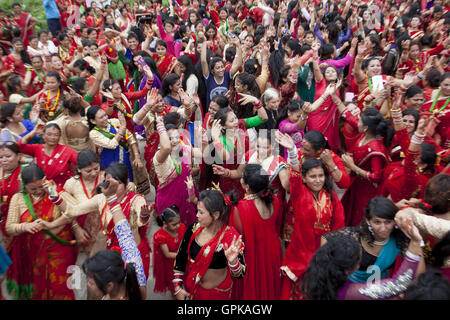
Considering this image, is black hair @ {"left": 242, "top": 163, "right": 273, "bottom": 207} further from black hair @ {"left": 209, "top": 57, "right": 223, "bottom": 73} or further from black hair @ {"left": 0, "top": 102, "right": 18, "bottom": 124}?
black hair @ {"left": 209, "top": 57, "right": 223, "bottom": 73}

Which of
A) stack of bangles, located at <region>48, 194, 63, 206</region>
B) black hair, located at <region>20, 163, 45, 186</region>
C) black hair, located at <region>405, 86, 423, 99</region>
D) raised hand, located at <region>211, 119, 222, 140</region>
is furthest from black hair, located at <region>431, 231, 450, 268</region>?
black hair, located at <region>20, 163, 45, 186</region>

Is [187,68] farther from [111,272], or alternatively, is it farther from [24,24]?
[24,24]

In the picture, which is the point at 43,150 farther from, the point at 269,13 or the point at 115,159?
the point at 269,13

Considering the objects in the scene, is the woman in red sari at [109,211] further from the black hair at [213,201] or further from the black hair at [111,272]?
the black hair at [111,272]

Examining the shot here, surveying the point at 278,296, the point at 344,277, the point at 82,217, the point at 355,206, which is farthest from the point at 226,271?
the point at 355,206

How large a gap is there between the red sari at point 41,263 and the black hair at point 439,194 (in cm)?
244

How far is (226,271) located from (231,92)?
103 inches

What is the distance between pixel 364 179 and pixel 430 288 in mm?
1779

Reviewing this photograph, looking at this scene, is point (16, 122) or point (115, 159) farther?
point (115, 159)

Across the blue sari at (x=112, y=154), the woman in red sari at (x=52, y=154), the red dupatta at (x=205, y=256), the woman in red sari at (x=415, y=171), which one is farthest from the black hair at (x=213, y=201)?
the blue sari at (x=112, y=154)

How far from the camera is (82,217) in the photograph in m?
2.70

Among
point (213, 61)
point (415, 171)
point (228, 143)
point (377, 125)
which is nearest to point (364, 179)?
point (377, 125)

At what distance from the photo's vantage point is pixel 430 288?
51.7 inches

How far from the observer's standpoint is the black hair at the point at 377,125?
2.88 meters
